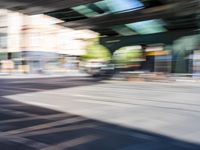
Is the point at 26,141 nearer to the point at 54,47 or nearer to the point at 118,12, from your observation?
the point at 118,12

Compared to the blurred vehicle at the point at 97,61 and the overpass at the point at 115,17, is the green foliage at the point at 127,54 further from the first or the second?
the blurred vehicle at the point at 97,61

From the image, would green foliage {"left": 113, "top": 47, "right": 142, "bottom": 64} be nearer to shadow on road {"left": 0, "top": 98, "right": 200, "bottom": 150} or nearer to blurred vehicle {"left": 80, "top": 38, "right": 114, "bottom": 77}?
blurred vehicle {"left": 80, "top": 38, "right": 114, "bottom": 77}

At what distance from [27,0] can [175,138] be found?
1531cm

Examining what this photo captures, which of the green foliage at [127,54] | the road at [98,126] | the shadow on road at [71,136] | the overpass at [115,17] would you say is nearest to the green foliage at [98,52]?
the overpass at [115,17]

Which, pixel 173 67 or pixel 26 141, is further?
pixel 173 67

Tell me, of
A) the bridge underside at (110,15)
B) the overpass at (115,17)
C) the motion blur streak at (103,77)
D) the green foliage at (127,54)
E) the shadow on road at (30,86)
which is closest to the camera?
the motion blur streak at (103,77)

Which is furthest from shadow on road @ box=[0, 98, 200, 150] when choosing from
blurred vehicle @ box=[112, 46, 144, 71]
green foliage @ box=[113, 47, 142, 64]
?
green foliage @ box=[113, 47, 142, 64]

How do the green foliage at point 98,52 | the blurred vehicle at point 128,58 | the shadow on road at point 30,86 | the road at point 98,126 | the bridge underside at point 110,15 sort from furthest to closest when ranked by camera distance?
the green foliage at point 98,52, the blurred vehicle at point 128,58, the bridge underside at point 110,15, the shadow on road at point 30,86, the road at point 98,126

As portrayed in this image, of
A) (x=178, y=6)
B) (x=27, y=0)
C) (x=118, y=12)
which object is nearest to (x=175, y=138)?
(x=178, y=6)

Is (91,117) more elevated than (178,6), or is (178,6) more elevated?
(178,6)

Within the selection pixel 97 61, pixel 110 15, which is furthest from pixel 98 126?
pixel 97 61

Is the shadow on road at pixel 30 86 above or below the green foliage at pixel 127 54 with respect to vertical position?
below

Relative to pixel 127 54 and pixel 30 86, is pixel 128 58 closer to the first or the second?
pixel 127 54

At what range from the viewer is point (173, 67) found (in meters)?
28.7
